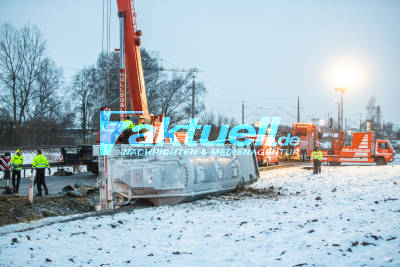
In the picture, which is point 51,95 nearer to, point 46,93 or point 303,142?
point 46,93

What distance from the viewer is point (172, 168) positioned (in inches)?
429

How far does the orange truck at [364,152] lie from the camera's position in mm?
25594

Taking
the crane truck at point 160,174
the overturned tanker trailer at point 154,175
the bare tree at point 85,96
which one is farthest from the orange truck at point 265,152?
the bare tree at point 85,96

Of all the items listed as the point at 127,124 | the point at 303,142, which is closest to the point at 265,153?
the point at 303,142

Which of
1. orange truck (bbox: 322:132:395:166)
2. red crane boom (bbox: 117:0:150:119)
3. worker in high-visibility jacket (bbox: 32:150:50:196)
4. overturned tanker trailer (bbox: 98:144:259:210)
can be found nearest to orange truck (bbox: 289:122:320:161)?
orange truck (bbox: 322:132:395:166)

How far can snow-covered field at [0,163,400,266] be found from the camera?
6004 millimetres

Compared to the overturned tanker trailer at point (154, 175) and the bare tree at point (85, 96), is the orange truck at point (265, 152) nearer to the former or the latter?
the overturned tanker trailer at point (154, 175)

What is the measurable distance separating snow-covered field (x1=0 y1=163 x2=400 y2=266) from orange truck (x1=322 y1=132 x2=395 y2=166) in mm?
16057

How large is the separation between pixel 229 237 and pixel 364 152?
21160 millimetres

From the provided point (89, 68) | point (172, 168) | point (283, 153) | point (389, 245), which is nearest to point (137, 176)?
point (172, 168)

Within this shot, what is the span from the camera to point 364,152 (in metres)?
25.7

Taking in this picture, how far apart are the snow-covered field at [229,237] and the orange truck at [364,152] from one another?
16.1 meters

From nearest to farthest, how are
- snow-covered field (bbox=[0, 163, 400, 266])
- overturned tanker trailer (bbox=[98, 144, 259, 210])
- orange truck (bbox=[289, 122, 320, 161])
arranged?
snow-covered field (bbox=[0, 163, 400, 266]), overturned tanker trailer (bbox=[98, 144, 259, 210]), orange truck (bbox=[289, 122, 320, 161])

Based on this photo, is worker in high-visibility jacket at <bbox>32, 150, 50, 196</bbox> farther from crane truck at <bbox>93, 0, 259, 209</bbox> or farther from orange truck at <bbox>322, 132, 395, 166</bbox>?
orange truck at <bbox>322, 132, 395, 166</bbox>
